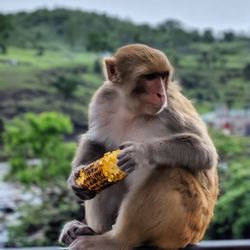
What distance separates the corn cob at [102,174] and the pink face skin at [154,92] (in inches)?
7.7

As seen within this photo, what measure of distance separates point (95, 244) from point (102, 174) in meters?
0.30

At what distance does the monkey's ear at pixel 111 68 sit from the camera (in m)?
1.97

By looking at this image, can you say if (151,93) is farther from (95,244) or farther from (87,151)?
(95,244)

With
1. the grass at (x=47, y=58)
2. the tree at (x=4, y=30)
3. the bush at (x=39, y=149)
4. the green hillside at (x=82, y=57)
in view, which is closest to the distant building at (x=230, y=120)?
the green hillside at (x=82, y=57)

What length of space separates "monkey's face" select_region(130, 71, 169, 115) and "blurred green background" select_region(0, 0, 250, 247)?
3782 mm

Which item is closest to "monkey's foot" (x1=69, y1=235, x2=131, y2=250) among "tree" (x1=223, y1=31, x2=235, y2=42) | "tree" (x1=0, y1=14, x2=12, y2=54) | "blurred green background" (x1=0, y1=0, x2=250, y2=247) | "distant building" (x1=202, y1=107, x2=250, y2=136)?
"blurred green background" (x1=0, y1=0, x2=250, y2=247)

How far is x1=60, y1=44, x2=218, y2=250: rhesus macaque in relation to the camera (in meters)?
1.86

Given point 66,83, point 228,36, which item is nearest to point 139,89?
point 66,83

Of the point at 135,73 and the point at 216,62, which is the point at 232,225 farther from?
the point at 216,62

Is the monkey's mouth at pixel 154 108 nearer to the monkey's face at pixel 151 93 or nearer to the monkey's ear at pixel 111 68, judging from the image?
the monkey's face at pixel 151 93

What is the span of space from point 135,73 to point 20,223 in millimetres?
5427

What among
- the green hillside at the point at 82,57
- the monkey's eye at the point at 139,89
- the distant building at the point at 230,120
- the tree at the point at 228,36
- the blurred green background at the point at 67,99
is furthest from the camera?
the tree at the point at 228,36

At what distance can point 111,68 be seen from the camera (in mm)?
A: 1984

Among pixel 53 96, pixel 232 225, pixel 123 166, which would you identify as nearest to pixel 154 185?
pixel 123 166
